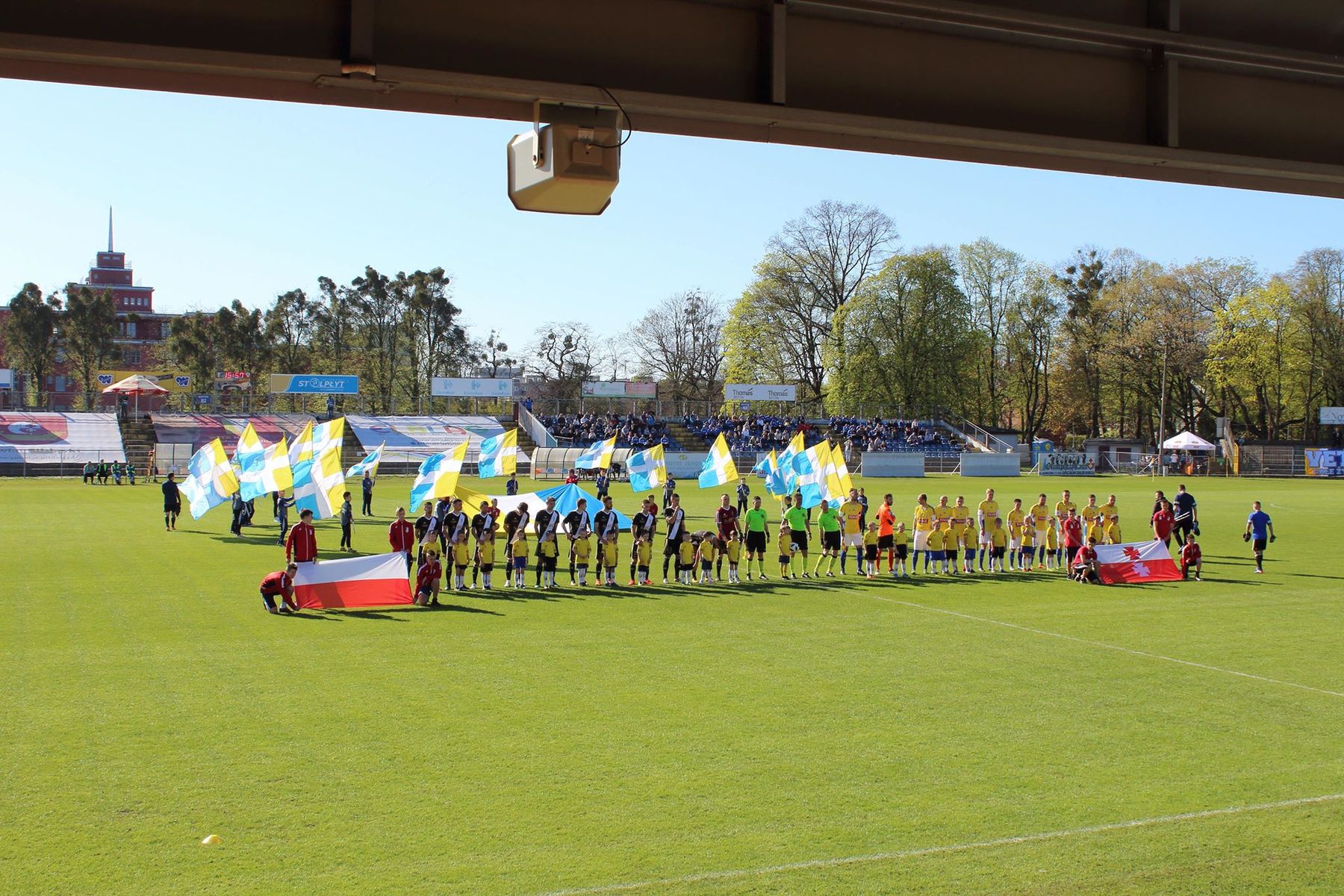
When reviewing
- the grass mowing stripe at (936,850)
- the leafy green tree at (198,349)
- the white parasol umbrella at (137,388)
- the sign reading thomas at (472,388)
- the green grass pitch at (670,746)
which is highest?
the leafy green tree at (198,349)

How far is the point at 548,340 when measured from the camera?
309ft

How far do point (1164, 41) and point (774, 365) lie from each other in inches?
2878

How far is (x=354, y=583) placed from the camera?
18078 millimetres

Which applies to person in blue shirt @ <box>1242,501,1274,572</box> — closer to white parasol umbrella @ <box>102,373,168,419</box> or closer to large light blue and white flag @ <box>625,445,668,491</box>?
large light blue and white flag @ <box>625,445,668,491</box>

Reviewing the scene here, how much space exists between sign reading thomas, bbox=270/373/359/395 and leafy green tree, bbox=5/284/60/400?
2360 cm

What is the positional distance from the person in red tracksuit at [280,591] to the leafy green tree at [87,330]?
3053 inches

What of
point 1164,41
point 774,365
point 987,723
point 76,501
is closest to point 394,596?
point 987,723

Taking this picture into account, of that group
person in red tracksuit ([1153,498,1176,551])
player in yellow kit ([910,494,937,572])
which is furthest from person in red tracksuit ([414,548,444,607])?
person in red tracksuit ([1153,498,1176,551])

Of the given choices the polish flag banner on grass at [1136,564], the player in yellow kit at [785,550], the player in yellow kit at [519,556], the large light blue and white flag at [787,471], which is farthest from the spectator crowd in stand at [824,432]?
the player in yellow kit at [519,556]

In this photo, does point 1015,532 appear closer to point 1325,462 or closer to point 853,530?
point 853,530

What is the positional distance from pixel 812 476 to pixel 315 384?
55.4 m

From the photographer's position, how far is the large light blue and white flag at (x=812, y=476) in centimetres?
2530

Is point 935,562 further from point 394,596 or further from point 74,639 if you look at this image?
point 74,639

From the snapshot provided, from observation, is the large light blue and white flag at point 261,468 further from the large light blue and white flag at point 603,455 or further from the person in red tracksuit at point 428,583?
the large light blue and white flag at point 603,455
